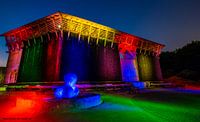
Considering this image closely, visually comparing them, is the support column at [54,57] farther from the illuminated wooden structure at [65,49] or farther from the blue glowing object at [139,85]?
the blue glowing object at [139,85]

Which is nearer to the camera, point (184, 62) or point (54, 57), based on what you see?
point (54, 57)

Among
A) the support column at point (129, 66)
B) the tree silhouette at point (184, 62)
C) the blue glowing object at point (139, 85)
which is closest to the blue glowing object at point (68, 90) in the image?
the blue glowing object at point (139, 85)

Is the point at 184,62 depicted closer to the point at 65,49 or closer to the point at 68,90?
the point at 65,49

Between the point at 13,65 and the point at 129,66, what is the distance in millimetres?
16408

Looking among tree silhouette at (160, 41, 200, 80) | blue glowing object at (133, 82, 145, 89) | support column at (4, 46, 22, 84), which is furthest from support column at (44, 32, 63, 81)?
tree silhouette at (160, 41, 200, 80)

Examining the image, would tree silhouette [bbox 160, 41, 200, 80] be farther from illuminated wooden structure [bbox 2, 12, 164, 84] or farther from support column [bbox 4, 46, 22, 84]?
support column [bbox 4, 46, 22, 84]

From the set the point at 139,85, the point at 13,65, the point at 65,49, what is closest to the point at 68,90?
the point at 65,49

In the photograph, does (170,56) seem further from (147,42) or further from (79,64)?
(79,64)

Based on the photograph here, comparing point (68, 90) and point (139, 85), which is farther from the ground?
point (68, 90)

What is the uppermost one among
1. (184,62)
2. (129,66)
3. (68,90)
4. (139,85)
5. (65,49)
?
(184,62)

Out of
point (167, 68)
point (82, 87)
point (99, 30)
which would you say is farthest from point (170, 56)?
point (82, 87)

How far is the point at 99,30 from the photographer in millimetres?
20469

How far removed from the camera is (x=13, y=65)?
76.3 feet

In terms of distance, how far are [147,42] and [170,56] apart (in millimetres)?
27409
